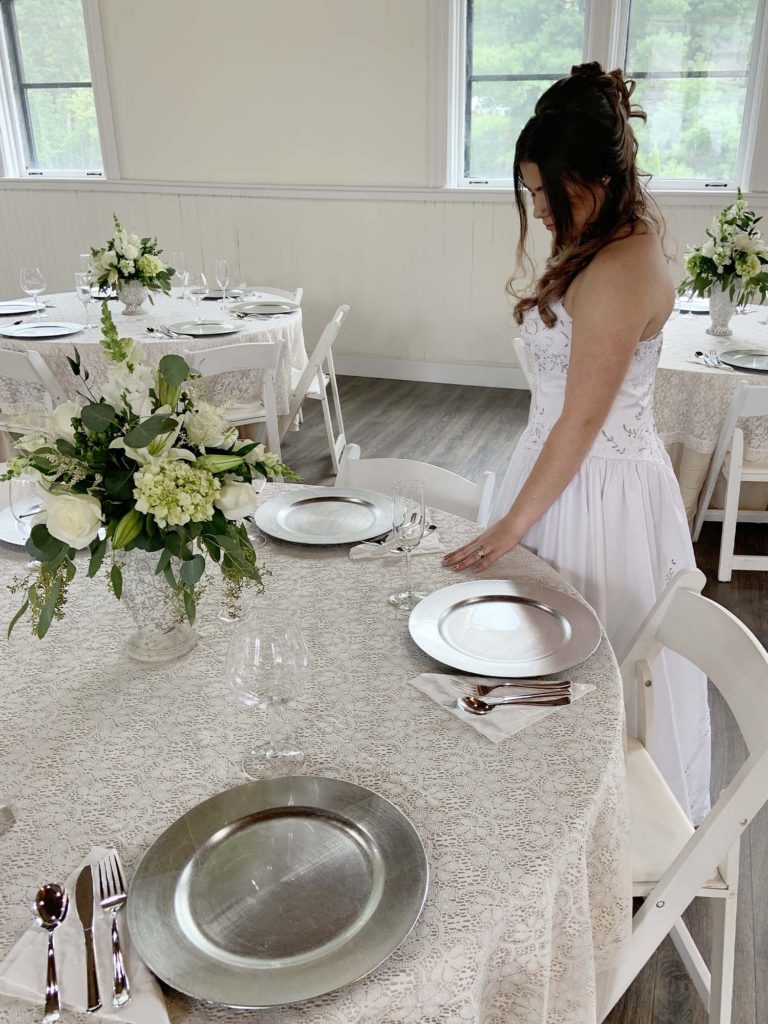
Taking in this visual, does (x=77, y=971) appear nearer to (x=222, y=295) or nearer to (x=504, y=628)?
(x=504, y=628)

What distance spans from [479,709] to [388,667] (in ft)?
0.59

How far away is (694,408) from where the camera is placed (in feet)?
10.5

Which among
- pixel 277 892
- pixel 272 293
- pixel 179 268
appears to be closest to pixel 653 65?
pixel 272 293

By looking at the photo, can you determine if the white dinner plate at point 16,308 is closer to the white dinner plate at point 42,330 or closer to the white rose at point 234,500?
the white dinner plate at point 42,330

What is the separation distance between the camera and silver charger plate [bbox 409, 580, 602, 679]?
131cm

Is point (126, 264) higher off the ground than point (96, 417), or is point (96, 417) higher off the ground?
point (96, 417)

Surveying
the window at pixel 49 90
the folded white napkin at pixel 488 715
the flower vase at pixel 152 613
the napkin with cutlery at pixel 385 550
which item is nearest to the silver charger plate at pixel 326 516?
the napkin with cutlery at pixel 385 550

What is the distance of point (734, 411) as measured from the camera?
2986 millimetres

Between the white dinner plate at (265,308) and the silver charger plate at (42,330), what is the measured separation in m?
0.76

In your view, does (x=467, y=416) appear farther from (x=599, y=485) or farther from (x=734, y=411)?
(x=599, y=485)

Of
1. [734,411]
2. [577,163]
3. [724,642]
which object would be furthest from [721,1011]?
[734,411]

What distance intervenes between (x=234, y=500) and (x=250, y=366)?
7.20 ft

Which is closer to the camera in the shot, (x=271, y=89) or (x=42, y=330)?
(x=42, y=330)

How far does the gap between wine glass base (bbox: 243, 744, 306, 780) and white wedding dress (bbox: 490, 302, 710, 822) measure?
35.5 inches
